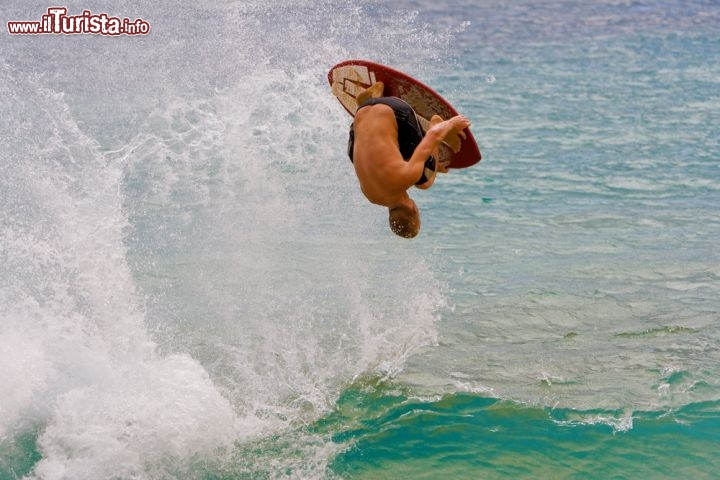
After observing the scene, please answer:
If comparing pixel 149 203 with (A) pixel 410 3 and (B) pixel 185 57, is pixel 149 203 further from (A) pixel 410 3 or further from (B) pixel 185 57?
(A) pixel 410 3

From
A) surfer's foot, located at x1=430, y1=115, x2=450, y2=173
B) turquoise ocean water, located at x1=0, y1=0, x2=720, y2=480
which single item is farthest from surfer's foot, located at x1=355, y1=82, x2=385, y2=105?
turquoise ocean water, located at x1=0, y1=0, x2=720, y2=480

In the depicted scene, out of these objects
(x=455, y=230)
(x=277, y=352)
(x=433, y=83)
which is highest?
(x=433, y=83)

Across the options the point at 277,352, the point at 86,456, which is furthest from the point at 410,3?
the point at 86,456

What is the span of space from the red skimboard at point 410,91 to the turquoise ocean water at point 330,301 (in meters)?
1.79

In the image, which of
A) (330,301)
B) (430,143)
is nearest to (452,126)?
(430,143)

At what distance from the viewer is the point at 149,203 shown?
11.4 meters

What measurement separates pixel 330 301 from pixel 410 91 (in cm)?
270

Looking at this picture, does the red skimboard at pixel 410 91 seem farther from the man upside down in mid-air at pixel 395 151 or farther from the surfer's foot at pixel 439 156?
the man upside down in mid-air at pixel 395 151

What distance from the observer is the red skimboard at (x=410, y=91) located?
6.71 metres

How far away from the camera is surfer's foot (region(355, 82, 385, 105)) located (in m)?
6.66

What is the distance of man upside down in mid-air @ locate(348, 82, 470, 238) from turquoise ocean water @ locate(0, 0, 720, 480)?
63.9 inches

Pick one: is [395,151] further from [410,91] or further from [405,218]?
[410,91]

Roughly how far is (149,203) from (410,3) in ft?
60.5

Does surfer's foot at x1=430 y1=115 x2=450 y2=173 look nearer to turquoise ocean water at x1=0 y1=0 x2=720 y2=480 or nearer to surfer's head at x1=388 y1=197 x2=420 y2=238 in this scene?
surfer's head at x1=388 y1=197 x2=420 y2=238
